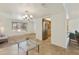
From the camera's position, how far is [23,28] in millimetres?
1788

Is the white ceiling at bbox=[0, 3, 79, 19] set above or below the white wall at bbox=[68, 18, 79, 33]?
above

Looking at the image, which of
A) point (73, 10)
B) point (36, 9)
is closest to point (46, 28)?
point (36, 9)

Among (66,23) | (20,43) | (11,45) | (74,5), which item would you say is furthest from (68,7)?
(11,45)

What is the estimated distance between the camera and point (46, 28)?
5.87 ft

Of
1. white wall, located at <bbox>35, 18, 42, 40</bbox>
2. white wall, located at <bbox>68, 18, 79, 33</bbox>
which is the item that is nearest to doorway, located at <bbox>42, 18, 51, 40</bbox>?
white wall, located at <bbox>35, 18, 42, 40</bbox>

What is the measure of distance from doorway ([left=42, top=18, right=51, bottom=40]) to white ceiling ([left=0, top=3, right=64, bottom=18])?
12 centimetres

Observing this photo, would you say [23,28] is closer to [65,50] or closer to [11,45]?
[11,45]

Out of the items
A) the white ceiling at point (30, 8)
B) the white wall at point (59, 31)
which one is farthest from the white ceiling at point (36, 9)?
the white wall at point (59, 31)

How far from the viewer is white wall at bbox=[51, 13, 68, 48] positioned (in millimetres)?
1713

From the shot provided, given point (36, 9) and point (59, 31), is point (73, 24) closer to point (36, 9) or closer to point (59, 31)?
point (59, 31)

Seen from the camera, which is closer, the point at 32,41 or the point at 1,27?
the point at 1,27

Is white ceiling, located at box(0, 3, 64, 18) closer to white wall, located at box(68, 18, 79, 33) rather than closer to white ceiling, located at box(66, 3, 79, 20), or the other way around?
white ceiling, located at box(66, 3, 79, 20)

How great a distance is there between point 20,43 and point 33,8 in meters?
0.65

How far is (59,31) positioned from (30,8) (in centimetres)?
64
